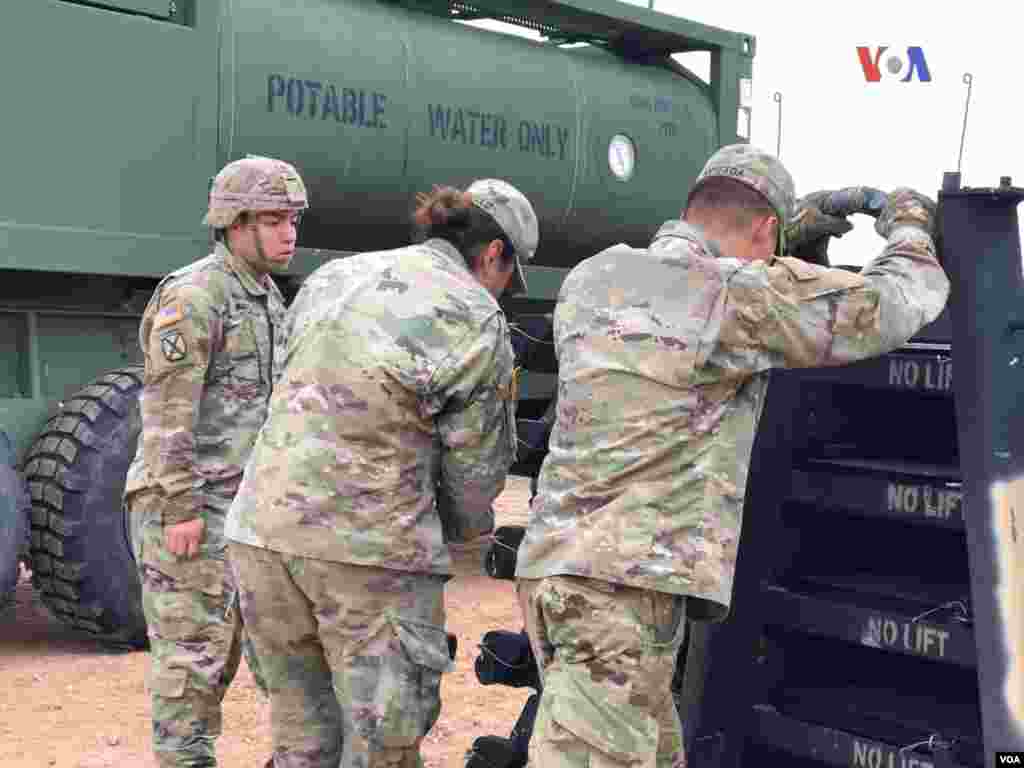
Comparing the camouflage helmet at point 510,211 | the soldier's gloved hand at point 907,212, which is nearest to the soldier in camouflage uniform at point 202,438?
the camouflage helmet at point 510,211

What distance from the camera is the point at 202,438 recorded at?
4.23m

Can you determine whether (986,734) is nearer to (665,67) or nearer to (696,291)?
(696,291)

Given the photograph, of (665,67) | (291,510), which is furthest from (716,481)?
(665,67)

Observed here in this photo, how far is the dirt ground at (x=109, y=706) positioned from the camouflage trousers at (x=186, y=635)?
653 mm

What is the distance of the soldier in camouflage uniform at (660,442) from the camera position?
9.35ft

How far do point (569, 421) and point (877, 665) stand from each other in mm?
1063

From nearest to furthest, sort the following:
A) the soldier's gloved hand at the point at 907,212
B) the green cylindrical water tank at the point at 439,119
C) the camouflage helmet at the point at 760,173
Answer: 1. the camouflage helmet at the point at 760,173
2. the soldier's gloved hand at the point at 907,212
3. the green cylindrical water tank at the point at 439,119

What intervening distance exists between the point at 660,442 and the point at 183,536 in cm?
171

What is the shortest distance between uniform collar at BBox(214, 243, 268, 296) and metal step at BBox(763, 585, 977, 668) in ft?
5.53

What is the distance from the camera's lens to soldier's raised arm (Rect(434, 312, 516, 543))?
10.4 feet

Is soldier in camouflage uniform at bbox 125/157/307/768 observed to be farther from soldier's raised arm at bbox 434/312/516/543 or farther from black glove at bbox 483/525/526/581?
soldier's raised arm at bbox 434/312/516/543

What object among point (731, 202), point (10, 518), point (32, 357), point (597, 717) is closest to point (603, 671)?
point (597, 717)

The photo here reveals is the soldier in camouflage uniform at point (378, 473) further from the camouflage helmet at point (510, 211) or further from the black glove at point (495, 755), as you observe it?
the black glove at point (495, 755)

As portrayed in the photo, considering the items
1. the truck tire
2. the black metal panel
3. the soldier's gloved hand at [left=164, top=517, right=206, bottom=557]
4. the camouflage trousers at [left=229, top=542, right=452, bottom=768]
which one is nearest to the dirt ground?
the truck tire
